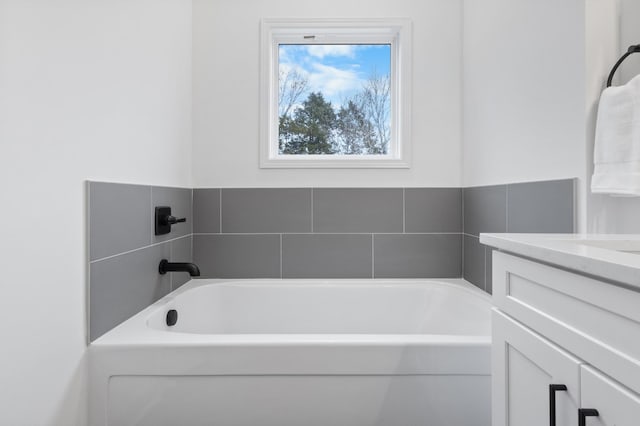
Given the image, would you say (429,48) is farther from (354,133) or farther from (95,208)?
(95,208)

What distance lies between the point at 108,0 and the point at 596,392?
178cm

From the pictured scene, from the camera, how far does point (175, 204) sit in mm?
2008

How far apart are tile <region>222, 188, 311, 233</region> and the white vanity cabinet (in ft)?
4.67

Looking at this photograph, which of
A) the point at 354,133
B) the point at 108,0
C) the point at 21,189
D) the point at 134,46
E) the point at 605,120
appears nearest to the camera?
the point at 21,189

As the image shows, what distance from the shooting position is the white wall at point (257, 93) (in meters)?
2.26

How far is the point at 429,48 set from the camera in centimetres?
227

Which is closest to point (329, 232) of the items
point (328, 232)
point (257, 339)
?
point (328, 232)

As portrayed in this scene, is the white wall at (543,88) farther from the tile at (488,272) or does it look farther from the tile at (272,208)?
the tile at (272,208)

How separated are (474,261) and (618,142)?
43.6 inches

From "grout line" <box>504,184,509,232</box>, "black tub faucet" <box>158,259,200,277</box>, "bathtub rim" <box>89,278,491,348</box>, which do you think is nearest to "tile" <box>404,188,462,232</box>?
"grout line" <box>504,184,509,232</box>

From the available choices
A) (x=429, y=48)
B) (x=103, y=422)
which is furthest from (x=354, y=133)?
(x=103, y=422)

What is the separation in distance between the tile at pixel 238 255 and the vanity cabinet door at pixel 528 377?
4.94ft

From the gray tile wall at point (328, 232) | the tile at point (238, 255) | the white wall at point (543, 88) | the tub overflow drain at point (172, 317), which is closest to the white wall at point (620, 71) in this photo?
the white wall at point (543, 88)

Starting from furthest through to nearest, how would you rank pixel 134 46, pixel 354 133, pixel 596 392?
1. pixel 354 133
2. pixel 134 46
3. pixel 596 392
